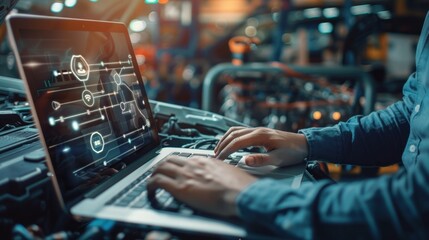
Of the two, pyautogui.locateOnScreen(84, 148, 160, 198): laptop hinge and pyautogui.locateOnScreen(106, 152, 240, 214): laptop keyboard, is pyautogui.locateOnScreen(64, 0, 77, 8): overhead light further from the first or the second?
pyautogui.locateOnScreen(106, 152, 240, 214): laptop keyboard

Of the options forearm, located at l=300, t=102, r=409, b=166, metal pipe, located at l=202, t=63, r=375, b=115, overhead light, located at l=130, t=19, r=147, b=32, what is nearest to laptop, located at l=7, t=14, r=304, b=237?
forearm, located at l=300, t=102, r=409, b=166

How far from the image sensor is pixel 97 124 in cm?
89

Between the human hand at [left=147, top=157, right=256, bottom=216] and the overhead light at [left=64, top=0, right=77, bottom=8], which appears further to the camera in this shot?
the overhead light at [left=64, top=0, right=77, bottom=8]

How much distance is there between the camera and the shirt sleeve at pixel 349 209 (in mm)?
578

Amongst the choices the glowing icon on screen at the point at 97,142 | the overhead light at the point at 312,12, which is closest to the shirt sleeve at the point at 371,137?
the glowing icon on screen at the point at 97,142

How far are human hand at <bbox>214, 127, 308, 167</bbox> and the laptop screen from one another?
0.24 m

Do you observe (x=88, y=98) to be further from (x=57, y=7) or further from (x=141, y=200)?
(x=57, y=7)

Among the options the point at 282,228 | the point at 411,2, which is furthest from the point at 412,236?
the point at 411,2

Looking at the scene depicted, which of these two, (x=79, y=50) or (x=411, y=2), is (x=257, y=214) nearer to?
(x=79, y=50)

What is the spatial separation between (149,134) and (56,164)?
1.28 ft

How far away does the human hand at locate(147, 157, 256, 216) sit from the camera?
650mm

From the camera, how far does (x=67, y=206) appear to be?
2.35 feet

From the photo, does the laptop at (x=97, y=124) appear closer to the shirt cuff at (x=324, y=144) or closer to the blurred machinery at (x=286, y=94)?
the shirt cuff at (x=324, y=144)

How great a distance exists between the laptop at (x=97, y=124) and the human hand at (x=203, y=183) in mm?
20
